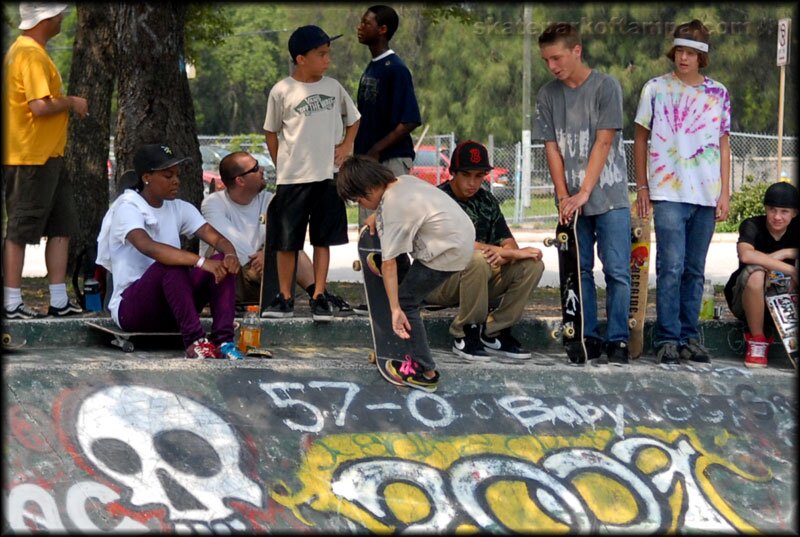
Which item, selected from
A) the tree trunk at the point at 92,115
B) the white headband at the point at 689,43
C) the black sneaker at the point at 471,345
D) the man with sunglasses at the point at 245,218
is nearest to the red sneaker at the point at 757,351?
the black sneaker at the point at 471,345

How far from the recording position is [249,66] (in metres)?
47.2

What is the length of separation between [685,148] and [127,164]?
14.1 ft

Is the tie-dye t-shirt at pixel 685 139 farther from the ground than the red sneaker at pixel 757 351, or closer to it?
farther from the ground

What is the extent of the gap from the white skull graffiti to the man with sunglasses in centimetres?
191

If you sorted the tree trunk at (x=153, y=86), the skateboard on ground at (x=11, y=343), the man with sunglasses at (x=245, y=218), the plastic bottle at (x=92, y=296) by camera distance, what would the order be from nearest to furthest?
the skateboard on ground at (x=11, y=343) → the man with sunglasses at (x=245, y=218) → the plastic bottle at (x=92, y=296) → the tree trunk at (x=153, y=86)

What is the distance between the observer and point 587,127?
268 inches

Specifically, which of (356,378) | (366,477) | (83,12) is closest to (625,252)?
(356,378)

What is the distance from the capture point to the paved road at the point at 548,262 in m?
12.6

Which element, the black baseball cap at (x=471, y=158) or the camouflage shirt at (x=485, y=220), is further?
the camouflage shirt at (x=485, y=220)

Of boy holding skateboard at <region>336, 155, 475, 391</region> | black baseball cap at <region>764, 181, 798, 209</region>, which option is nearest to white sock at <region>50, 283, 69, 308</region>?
boy holding skateboard at <region>336, 155, 475, 391</region>

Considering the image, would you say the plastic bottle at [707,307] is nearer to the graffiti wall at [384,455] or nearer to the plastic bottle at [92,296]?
the graffiti wall at [384,455]

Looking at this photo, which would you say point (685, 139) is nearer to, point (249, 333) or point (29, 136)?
point (249, 333)

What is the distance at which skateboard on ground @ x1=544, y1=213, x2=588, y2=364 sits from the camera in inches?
267

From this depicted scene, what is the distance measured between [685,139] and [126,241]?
354 centimetres
